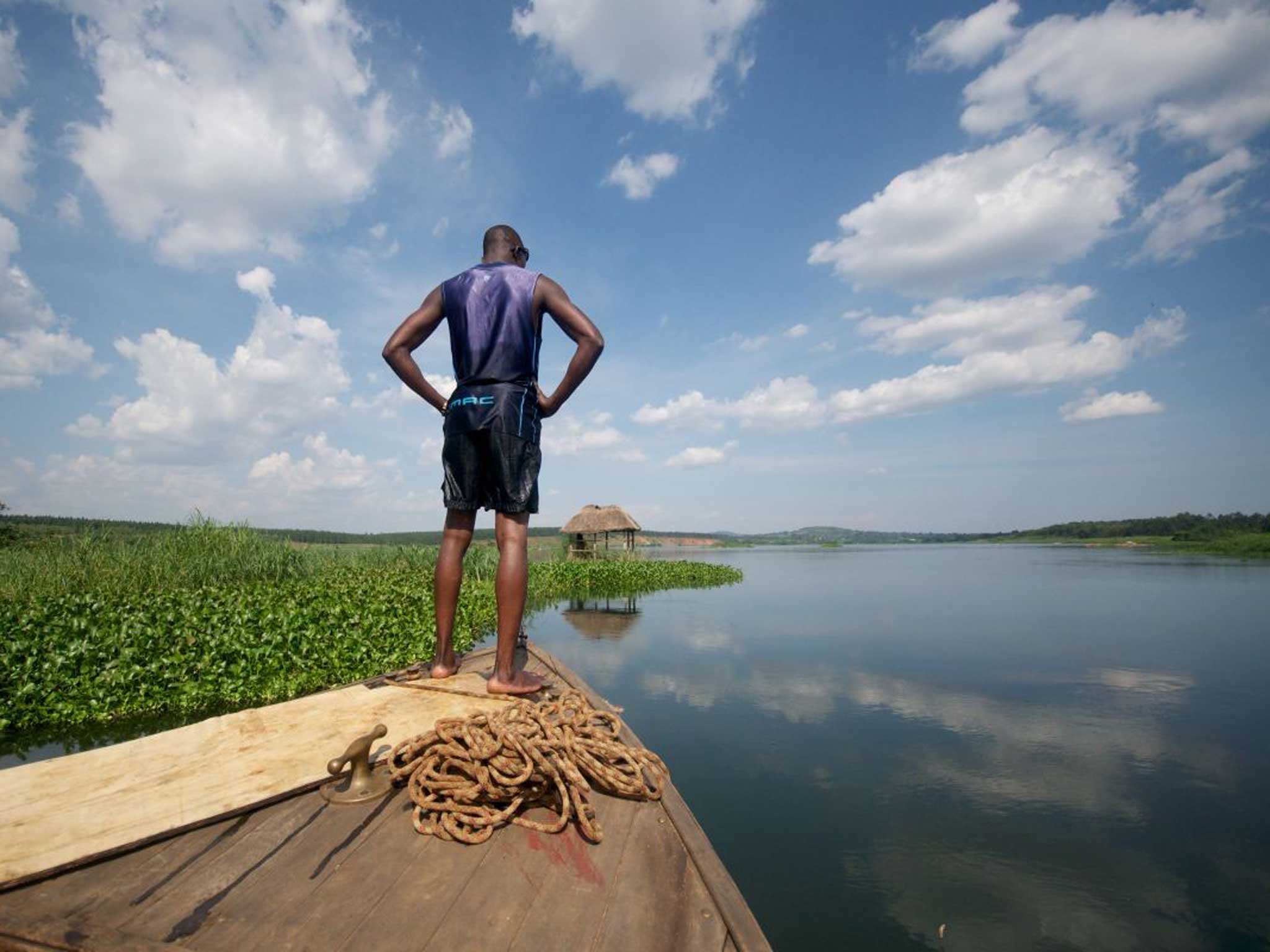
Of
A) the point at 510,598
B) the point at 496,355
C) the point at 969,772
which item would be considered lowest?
the point at 969,772

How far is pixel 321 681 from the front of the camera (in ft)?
25.0

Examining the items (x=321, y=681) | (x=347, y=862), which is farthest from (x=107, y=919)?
(x=321, y=681)

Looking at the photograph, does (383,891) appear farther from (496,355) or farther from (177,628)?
(177,628)

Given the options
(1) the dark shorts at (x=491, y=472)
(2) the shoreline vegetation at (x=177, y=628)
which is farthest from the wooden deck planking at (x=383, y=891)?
(2) the shoreline vegetation at (x=177, y=628)

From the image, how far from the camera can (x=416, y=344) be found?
375 centimetres

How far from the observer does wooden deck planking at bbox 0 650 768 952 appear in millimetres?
1440

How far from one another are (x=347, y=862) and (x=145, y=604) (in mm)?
8337

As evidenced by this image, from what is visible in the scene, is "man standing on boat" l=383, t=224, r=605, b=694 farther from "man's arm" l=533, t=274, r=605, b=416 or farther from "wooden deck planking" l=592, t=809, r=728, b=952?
"wooden deck planking" l=592, t=809, r=728, b=952

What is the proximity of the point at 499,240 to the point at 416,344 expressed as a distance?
866mm

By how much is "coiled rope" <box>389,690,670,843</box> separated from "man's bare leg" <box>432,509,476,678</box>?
3.97 feet

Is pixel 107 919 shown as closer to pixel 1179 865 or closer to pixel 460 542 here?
pixel 460 542

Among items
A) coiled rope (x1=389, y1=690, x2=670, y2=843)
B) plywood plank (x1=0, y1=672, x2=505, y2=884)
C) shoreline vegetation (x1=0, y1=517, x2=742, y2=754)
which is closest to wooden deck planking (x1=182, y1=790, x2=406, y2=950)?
coiled rope (x1=389, y1=690, x2=670, y2=843)

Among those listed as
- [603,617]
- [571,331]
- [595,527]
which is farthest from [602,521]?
[571,331]

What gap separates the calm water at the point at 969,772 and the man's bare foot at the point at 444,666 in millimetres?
2512
